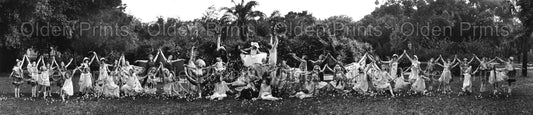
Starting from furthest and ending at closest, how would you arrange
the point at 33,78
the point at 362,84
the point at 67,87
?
the point at 33,78
the point at 362,84
the point at 67,87

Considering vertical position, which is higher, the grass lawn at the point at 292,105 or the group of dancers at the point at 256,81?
the group of dancers at the point at 256,81

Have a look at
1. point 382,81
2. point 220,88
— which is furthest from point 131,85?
point 382,81

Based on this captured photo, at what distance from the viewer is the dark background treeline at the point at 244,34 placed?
3878 centimetres

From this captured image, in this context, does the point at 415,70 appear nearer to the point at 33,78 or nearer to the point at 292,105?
the point at 292,105

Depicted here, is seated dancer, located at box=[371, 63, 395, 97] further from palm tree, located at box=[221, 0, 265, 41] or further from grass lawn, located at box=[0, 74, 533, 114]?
palm tree, located at box=[221, 0, 265, 41]

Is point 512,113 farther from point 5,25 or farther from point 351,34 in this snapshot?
point 351,34

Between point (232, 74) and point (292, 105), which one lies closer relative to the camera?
point (292, 105)

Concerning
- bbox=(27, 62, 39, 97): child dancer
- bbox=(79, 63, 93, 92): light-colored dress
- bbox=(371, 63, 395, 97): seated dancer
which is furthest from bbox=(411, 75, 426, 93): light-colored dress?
bbox=(27, 62, 39, 97): child dancer

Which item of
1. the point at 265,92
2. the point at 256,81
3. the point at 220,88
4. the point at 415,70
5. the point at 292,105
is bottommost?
the point at 292,105

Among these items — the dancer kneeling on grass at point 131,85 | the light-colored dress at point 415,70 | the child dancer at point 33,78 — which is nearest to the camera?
the dancer kneeling on grass at point 131,85

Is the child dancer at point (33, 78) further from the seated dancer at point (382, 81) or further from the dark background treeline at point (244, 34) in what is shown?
the seated dancer at point (382, 81)

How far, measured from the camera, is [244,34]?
145 ft

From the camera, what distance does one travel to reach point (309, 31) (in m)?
40.0

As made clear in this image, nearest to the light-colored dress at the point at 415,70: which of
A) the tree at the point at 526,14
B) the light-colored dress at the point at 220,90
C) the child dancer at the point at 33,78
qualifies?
the light-colored dress at the point at 220,90
